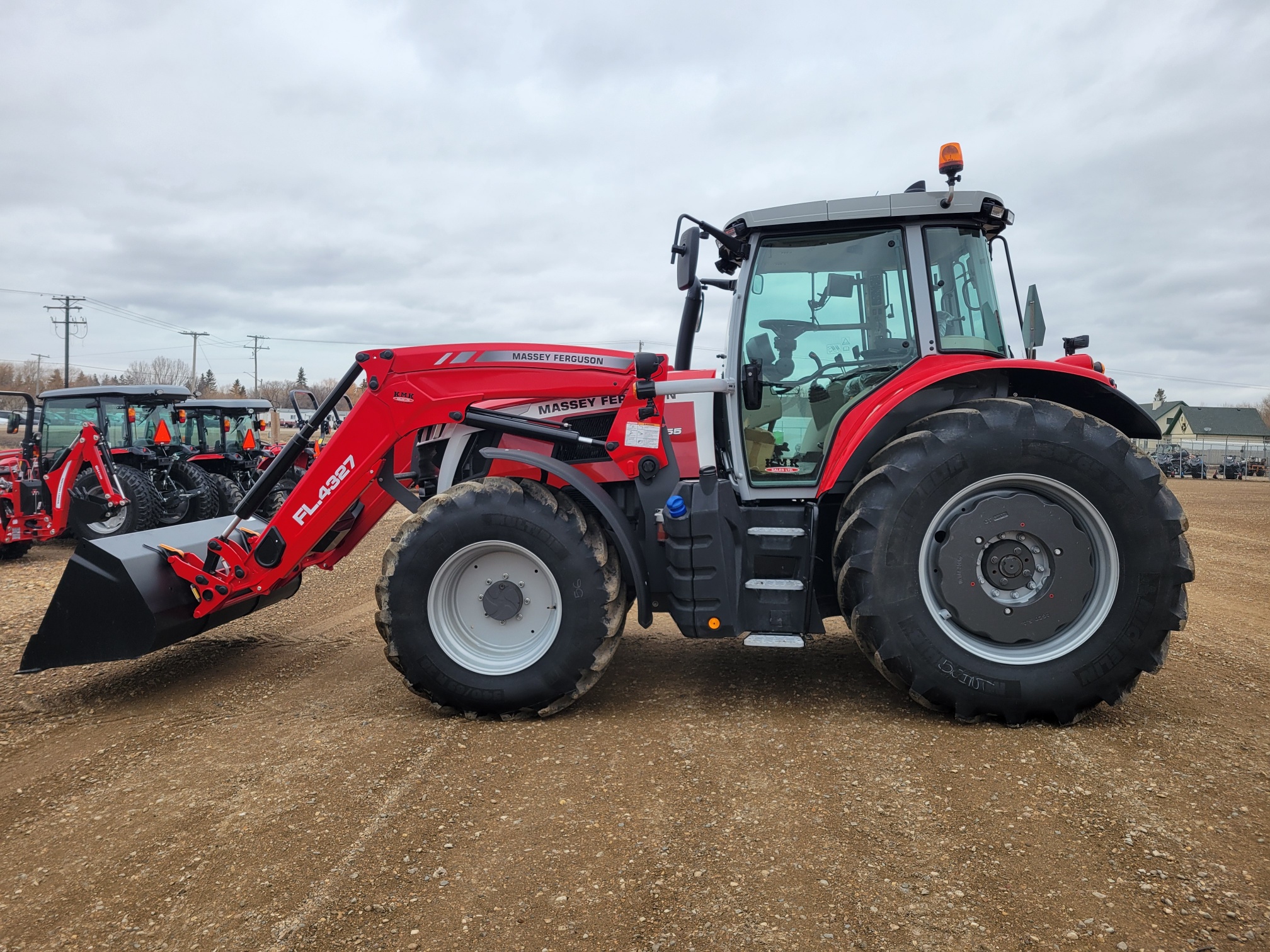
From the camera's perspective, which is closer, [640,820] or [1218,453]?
[640,820]

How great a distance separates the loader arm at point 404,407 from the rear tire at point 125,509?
24.9 feet

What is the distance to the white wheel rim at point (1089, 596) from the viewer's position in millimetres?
3494

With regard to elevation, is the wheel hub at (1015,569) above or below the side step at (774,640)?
above

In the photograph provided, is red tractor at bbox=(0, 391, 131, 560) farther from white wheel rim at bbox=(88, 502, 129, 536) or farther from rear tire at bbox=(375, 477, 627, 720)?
rear tire at bbox=(375, 477, 627, 720)

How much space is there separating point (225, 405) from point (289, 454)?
10.7 m

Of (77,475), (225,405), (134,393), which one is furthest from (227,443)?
(77,475)

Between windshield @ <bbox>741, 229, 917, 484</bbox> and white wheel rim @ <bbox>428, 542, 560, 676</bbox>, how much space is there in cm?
127

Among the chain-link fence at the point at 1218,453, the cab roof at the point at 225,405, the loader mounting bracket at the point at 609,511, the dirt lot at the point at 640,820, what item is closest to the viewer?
the dirt lot at the point at 640,820

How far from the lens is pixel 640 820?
2.73 meters

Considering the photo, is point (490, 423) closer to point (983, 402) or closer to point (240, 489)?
point (983, 402)

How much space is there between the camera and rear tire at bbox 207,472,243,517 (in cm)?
1198

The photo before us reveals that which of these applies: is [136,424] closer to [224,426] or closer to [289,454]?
[224,426]

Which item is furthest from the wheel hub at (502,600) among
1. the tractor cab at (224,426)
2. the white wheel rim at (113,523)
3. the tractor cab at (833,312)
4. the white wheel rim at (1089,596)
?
the tractor cab at (224,426)

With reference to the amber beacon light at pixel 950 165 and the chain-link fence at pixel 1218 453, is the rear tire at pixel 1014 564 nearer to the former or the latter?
the amber beacon light at pixel 950 165
